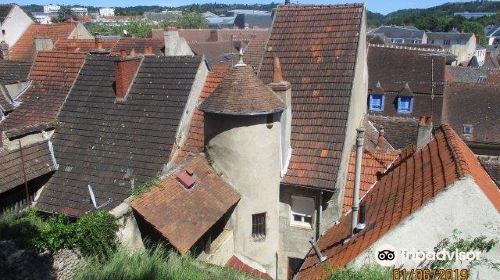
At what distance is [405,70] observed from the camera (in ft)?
109

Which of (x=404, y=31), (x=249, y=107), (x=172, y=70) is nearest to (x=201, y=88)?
(x=172, y=70)

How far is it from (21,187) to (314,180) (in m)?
9.58

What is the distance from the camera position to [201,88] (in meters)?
16.5

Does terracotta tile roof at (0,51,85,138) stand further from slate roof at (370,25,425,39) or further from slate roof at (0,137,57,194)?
slate roof at (370,25,425,39)

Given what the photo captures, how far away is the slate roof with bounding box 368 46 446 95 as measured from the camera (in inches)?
1251

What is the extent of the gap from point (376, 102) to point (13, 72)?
24302 mm

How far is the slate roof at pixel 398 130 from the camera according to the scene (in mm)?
21609

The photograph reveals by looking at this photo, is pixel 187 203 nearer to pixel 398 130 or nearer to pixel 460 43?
pixel 398 130

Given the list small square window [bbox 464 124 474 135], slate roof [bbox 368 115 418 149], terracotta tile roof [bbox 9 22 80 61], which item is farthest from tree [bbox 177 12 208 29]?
slate roof [bbox 368 115 418 149]

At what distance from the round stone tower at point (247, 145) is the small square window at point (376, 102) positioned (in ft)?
69.5

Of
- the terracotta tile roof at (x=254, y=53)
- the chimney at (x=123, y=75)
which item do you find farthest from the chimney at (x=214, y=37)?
the chimney at (x=123, y=75)

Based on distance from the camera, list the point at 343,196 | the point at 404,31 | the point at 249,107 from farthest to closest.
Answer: the point at 404,31, the point at 343,196, the point at 249,107

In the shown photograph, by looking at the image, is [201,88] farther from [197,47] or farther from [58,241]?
[197,47]

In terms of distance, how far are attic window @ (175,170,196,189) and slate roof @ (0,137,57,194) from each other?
5.41 m
